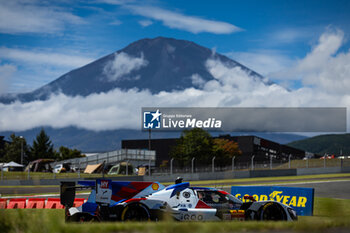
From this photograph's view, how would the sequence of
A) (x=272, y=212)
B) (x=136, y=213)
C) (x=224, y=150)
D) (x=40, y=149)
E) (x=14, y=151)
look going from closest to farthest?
(x=136, y=213) < (x=272, y=212) < (x=224, y=150) < (x=14, y=151) < (x=40, y=149)

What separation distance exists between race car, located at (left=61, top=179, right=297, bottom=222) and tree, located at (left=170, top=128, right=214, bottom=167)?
7506 centimetres

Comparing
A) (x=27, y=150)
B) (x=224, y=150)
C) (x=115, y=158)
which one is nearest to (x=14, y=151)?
(x=27, y=150)

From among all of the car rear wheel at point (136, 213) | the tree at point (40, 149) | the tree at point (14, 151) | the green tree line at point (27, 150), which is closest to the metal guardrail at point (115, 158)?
the tree at point (14, 151)

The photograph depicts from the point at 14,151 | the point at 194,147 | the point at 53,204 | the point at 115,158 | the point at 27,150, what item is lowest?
the point at 115,158

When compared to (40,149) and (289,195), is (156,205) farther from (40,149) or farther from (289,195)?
(40,149)

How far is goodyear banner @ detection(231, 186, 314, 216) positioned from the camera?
52.3ft

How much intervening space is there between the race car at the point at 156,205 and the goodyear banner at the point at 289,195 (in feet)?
13.6

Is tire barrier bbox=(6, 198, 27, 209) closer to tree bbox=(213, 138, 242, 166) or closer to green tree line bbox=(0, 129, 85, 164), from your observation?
tree bbox=(213, 138, 242, 166)

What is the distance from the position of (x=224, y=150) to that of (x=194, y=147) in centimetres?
1158

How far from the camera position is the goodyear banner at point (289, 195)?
1593 cm

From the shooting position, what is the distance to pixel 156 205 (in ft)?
36.8

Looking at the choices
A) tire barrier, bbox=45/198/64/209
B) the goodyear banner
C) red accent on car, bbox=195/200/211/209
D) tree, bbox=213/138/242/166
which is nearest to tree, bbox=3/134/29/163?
tree, bbox=213/138/242/166

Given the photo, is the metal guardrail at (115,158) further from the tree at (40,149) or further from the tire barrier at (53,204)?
the tire barrier at (53,204)

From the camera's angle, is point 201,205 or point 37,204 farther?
point 37,204
